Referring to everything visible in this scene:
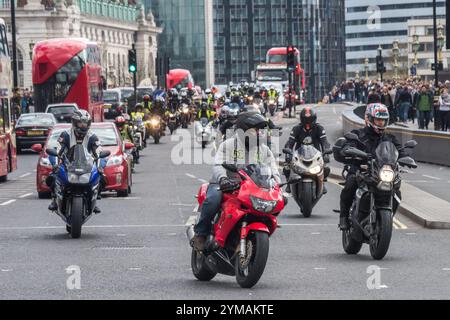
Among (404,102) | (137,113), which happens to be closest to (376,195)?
(137,113)

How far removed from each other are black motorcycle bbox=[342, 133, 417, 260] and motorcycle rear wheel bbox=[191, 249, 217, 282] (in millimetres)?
2196

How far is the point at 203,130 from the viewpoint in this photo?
157 feet

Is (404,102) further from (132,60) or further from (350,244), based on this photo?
(350,244)

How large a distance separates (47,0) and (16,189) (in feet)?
443

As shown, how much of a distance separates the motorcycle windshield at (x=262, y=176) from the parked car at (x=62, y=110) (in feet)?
135

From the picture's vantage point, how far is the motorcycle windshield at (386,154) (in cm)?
1477

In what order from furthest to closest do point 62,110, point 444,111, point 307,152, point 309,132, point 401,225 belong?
point 62,110
point 444,111
point 309,132
point 307,152
point 401,225

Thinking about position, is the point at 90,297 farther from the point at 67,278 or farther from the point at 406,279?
the point at 406,279

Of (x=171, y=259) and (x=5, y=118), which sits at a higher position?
(x=5, y=118)

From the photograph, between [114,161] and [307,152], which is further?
[114,161]

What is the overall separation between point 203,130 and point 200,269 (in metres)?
34.7

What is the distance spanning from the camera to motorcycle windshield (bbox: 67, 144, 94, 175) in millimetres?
18719

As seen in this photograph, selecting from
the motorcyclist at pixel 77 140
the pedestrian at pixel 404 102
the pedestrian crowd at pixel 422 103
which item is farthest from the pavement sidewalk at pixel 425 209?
the pedestrian at pixel 404 102
